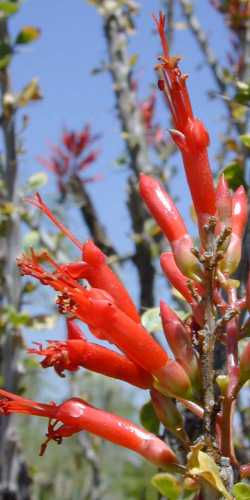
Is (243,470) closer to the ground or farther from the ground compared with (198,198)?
closer to the ground

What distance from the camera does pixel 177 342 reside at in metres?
1.33

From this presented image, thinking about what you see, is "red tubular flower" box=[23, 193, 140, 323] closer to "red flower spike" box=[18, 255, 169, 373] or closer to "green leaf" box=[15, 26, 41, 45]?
"red flower spike" box=[18, 255, 169, 373]

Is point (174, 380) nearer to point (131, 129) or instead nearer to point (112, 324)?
point (112, 324)

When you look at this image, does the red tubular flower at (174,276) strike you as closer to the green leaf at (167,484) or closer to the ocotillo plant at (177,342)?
the ocotillo plant at (177,342)

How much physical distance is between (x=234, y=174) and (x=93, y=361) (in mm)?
836

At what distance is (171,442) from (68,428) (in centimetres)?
66

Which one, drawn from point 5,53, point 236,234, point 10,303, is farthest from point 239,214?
point 10,303

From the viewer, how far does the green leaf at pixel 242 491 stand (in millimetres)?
1147

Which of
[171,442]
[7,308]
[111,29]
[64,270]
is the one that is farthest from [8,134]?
[64,270]

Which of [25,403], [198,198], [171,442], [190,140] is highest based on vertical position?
[190,140]

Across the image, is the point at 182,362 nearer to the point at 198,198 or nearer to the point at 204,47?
the point at 198,198

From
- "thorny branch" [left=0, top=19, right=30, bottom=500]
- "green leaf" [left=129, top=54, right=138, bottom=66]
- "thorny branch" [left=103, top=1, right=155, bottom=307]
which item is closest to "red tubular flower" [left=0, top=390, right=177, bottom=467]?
"thorny branch" [left=0, top=19, right=30, bottom=500]

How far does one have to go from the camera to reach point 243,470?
1.26 m

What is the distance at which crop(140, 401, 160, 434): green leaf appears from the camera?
1838 millimetres
